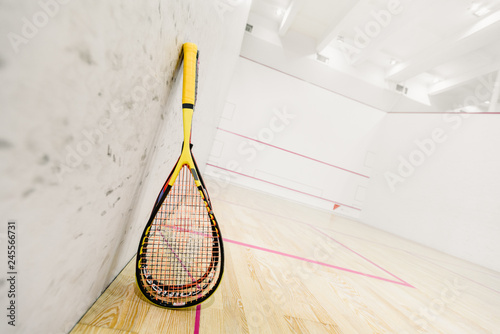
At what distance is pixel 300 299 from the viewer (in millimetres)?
885

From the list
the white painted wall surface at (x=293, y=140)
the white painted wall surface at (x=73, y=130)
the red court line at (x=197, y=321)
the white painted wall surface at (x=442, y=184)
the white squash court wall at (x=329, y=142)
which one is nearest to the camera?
the white painted wall surface at (x=73, y=130)

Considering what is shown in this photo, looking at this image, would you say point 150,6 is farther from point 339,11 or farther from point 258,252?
point 339,11

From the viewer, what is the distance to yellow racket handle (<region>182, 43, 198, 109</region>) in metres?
0.59

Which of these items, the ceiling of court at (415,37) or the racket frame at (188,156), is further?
the ceiling of court at (415,37)

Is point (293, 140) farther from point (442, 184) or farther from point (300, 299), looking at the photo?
point (300, 299)

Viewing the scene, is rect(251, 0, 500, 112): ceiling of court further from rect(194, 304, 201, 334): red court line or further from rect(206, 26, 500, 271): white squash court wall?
rect(194, 304, 201, 334): red court line

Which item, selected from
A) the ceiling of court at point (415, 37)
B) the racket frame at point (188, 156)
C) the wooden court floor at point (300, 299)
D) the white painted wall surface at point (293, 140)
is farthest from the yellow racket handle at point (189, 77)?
the white painted wall surface at point (293, 140)

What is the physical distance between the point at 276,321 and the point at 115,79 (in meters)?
0.71

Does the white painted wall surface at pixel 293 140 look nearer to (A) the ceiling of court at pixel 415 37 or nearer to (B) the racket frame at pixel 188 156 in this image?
(A) the ceiling of court at pixel 415 37

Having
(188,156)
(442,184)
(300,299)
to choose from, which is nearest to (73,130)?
(188,156)

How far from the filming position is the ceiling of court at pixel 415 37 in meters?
3.28

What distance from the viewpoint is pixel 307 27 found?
437cm

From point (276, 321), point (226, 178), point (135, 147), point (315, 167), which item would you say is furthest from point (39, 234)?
point (315, 167)

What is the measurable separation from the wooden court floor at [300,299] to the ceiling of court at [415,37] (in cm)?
325
